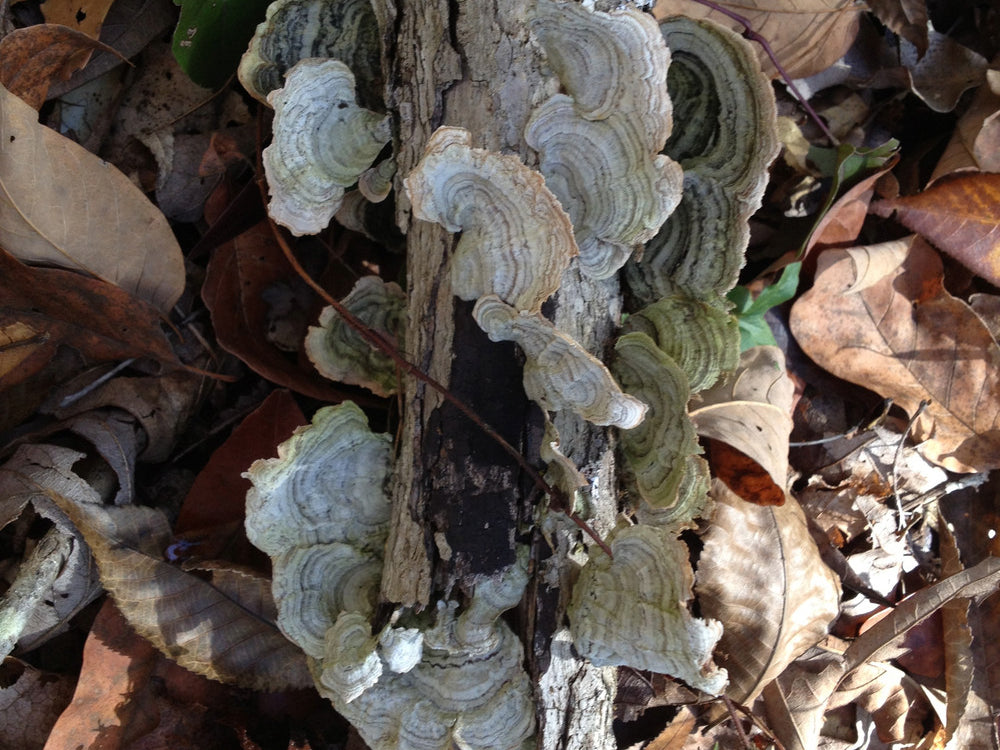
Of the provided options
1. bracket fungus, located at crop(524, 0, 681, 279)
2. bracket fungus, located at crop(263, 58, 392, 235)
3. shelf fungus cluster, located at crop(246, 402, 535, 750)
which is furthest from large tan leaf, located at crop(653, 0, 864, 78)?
shelf fungus cluster, located at crop(246, 402, 535, 750)

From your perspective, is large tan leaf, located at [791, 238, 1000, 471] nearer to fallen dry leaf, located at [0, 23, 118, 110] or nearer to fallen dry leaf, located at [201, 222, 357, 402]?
fallen dry leaf, located at [201, 222, 357, 402]

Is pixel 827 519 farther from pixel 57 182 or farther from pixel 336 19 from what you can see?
pixel 57 182

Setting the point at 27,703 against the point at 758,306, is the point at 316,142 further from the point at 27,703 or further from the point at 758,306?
the point at 27,703

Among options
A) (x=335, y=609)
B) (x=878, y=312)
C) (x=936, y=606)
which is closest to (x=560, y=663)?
(x=335, y=609)

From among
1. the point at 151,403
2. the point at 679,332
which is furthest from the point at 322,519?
the point at 679,332

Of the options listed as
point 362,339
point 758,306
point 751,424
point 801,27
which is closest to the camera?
point 362,339

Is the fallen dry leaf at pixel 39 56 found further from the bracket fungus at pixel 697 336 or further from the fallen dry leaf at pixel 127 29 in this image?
the bracket fungus at pixel 697 336
